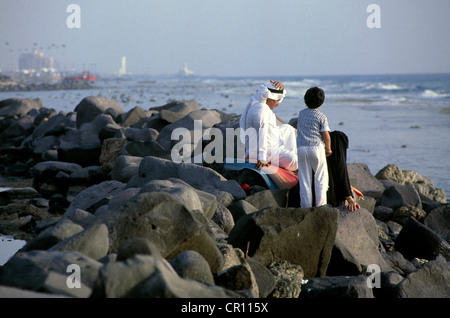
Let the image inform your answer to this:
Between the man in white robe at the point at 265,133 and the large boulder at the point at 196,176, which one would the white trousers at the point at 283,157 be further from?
the large boulder at the point at 196,176

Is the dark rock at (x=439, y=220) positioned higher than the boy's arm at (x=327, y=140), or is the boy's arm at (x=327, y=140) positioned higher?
the boy's arm at (x=327, y=140)

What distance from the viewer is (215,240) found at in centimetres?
526

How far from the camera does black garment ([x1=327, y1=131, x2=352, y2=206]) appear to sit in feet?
23.0

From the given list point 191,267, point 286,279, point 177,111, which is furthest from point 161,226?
point 177,111

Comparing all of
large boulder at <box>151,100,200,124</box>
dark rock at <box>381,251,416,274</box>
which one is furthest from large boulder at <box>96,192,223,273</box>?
large boulder at <box>151,100,200,124</box>

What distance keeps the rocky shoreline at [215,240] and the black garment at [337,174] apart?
1.02 feet

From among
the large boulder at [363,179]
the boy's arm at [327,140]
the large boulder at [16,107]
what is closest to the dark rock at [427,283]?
the boy's arm at [327,140]

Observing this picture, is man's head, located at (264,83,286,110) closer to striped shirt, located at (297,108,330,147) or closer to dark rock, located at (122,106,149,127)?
striped shirt, located at (297,108,330,147)

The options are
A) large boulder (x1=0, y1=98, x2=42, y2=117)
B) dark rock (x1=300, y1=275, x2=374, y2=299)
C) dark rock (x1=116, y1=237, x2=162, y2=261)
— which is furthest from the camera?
large boulder (x1=0, y1=98, x2=42, y2=117)

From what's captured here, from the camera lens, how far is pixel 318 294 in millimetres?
5258

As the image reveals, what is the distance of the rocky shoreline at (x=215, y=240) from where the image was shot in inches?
156

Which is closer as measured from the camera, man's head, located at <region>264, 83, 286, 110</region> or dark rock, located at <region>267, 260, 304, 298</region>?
dark rock, located at <region>267, 260, 304, 298</region>

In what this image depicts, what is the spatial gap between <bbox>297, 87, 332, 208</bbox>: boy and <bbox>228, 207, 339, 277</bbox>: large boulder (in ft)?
3.37

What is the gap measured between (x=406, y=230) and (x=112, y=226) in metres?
4.34
